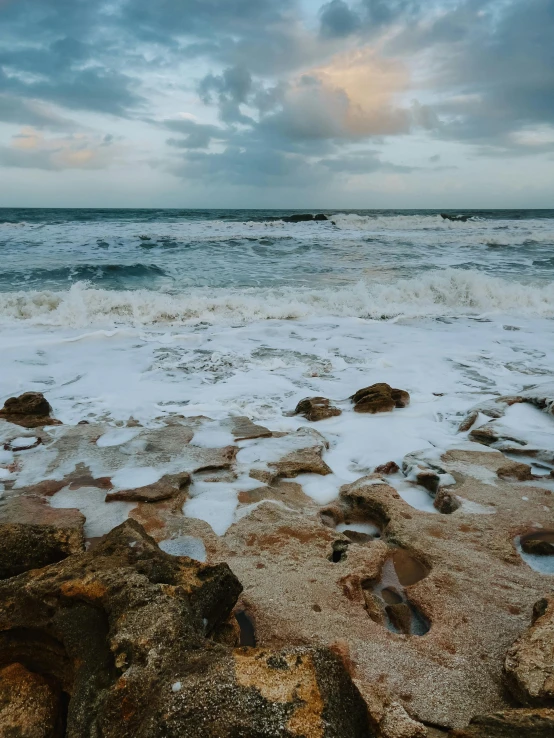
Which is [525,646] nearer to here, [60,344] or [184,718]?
[184,718]

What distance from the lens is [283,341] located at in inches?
309

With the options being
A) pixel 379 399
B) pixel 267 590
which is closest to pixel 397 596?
pixel 267 590

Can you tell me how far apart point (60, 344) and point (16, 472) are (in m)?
4.19

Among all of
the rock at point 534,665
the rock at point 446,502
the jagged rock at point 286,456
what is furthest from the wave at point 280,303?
the rock at point 534,665

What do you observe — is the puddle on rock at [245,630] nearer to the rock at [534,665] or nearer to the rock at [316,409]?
the rock at [534,665]

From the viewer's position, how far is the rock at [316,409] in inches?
188

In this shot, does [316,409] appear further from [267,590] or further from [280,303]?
[280,303]

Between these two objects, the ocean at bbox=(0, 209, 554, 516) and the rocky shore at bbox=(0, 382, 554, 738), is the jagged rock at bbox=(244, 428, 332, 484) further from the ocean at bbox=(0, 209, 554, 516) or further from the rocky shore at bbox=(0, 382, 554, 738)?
the ocean at bbox=(0, 209, 554, 516)

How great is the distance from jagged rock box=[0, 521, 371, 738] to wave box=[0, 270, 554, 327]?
760 centimetres

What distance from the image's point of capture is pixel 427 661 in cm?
201

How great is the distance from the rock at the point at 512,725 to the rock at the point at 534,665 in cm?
24

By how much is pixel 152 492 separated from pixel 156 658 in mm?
1846

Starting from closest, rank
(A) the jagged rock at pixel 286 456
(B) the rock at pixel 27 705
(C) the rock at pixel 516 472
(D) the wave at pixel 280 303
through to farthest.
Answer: (B) the rock at pixel 27 705, (C) the rock at pixel 516 472, (A) the jagged rock at pixel 286 456, (D) the wave at pixel 280 303

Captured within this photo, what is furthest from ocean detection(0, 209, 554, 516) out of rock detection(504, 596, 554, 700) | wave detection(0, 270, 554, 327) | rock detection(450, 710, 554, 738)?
rock detection(450, 710, 554, 738)
